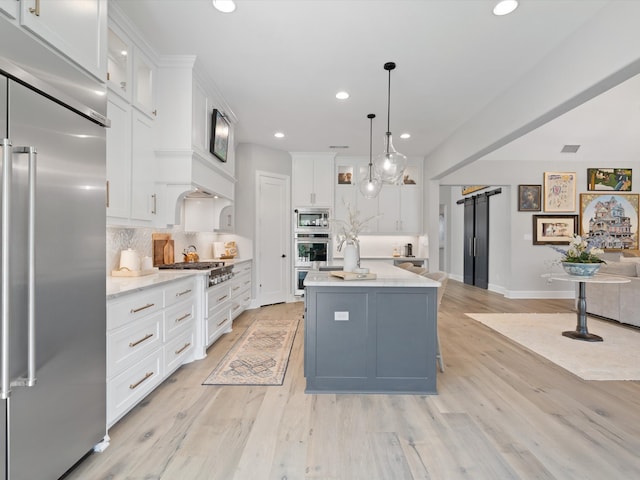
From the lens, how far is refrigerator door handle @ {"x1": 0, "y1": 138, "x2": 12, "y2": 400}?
1.23 metres

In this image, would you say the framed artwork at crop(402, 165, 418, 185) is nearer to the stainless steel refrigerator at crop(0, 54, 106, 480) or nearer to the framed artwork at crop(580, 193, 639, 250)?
the framed artwork at crop(580, 193, 639, 250)

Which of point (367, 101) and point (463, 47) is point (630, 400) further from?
point (367, 101)

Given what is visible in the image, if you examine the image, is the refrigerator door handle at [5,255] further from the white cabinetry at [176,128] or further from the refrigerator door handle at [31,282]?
the white cabinetry at [176,128]

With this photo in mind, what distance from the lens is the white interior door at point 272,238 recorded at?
601 centimetres

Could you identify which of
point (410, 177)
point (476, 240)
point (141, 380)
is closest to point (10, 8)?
point (141, 380)

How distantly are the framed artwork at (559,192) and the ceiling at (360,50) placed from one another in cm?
211

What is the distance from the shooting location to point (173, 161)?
3293 millimetres

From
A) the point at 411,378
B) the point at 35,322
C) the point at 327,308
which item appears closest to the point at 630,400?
the point at 411,378

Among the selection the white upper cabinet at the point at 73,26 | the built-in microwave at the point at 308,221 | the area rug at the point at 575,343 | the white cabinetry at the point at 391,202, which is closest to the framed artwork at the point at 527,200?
the white cabinetry at the point at 391,202

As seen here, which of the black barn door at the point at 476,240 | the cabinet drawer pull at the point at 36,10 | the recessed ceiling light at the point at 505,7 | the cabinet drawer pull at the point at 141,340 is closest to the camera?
the cabinet drawer pull at the point at 36,10

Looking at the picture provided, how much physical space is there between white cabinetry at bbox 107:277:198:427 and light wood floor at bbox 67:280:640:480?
166mm

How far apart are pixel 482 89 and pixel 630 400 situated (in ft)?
10.4

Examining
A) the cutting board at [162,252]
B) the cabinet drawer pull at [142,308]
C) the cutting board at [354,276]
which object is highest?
the cutting board at [162,252]

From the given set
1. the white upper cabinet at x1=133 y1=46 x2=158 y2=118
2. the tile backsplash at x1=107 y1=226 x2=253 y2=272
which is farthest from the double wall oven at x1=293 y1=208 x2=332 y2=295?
the white upper cabinet at x1=133 y1=46 x2=158 y2=118
